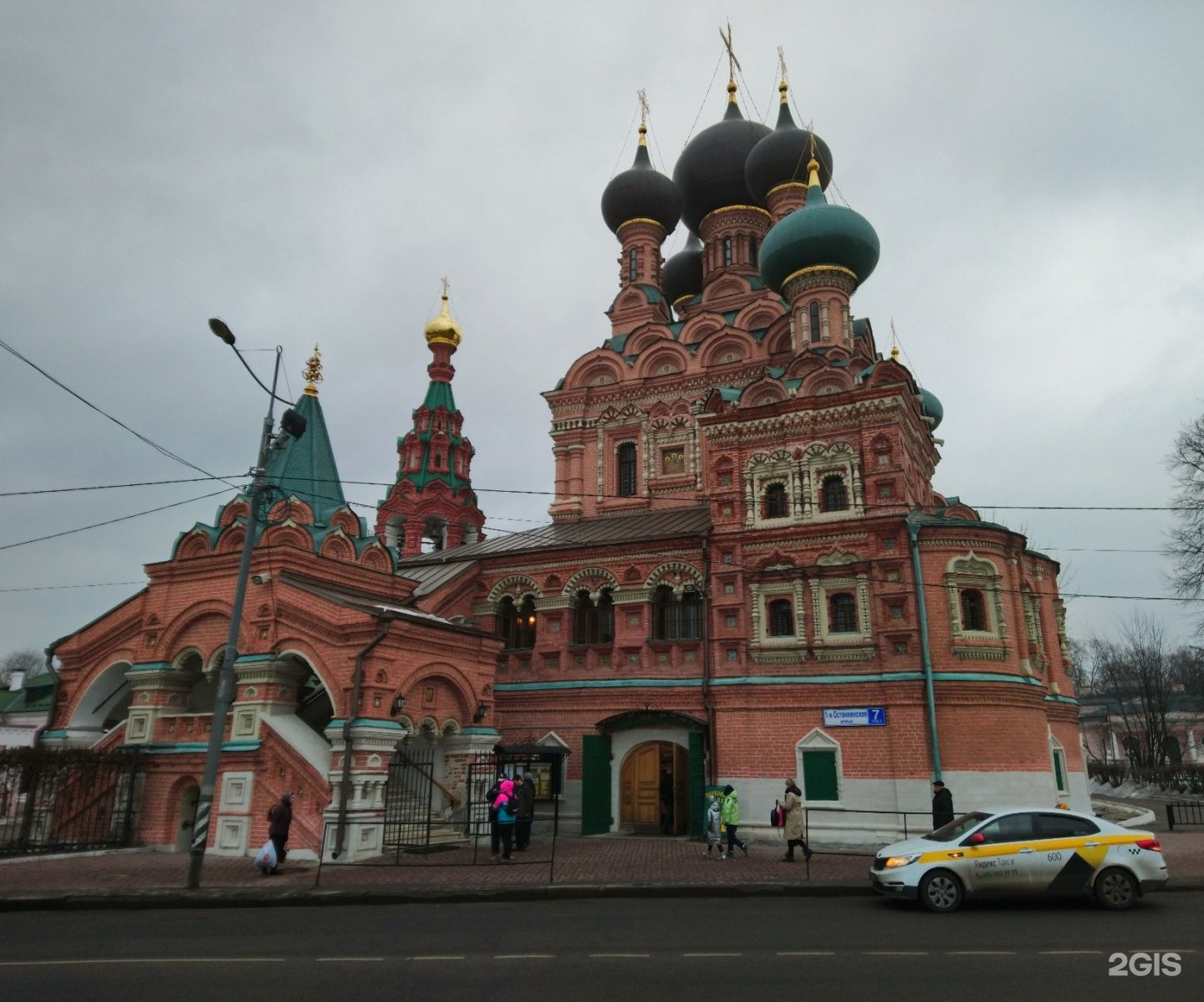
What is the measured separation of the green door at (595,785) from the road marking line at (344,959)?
36.2 ft

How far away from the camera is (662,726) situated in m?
18.8

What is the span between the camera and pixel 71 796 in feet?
50.9

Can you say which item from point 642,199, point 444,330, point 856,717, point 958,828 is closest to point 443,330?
point 444,330

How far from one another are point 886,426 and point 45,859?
56.4 feet

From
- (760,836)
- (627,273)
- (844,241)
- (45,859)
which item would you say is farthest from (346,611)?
(627,273)

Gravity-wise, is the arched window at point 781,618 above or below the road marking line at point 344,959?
above

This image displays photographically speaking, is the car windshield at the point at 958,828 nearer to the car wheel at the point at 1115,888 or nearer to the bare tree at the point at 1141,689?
the car wheel at the point at 1115,888

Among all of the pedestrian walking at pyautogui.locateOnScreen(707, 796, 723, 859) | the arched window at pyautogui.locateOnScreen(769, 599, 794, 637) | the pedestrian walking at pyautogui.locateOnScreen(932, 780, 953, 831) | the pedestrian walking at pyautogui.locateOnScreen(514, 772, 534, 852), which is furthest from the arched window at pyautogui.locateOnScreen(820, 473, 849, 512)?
the pedestrian walking at pyautogui.locateOnScreen(514, 772, 534, 852)

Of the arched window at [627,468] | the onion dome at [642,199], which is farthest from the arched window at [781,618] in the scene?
the onion dome at [642,199]

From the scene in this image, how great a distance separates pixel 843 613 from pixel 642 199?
1737cm

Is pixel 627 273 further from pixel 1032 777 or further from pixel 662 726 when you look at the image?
pixel 1032 777

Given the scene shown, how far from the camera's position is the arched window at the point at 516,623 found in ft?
70.0

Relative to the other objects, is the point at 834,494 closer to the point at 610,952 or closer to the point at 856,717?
the point at 856,717

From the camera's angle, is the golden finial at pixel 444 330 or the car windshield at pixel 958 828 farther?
the golden finial at pixel 444 330
